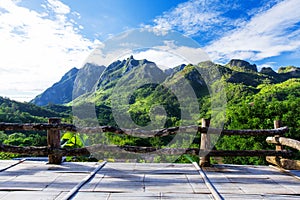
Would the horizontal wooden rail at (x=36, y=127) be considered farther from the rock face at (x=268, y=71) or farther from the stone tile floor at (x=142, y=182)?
the rock face at (x=268, y=71)

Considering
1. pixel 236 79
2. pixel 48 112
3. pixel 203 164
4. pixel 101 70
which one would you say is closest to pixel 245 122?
pixel 101 70

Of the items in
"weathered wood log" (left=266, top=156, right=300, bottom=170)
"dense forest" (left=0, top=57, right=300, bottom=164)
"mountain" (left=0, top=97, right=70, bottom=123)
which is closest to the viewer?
"weathered wood log" (left=266, top=156, right=300, bottom=170)

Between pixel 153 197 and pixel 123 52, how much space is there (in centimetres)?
356

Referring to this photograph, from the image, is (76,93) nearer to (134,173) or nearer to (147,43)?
(147,43)

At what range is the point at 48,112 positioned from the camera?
5231 cm

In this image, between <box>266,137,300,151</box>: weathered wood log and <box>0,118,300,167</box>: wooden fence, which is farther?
<box>0,118,300,167</box>: wooden fence

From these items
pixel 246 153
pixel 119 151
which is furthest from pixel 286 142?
pixel 119 151

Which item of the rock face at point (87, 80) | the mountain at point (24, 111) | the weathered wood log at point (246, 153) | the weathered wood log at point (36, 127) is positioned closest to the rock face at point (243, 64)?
the mountain at point (24, 111)

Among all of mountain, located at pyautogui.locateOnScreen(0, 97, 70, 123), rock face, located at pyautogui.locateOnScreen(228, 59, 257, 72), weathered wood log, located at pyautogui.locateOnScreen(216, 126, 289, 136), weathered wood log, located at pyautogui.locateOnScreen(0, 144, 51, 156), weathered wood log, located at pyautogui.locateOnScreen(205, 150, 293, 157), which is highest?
rock face, located at pyautogui.locateOnScreen(228, 59, 257, 72)

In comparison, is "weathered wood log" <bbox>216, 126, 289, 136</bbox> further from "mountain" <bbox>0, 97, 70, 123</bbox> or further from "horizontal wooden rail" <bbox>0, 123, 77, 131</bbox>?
"mountain" <bbox>0, 97, 70, 123</bbox>

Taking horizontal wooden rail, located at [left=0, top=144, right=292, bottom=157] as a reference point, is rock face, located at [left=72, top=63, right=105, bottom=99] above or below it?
above

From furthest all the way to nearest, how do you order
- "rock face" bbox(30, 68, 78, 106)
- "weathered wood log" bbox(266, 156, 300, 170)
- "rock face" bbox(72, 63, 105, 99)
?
1. "rock face" bbox(30, 68, 78, 106)
2. "rock face" bbox(72, 63, 105, 99)
3. "weathered wood log" bbox(266, 156, 300, 170)

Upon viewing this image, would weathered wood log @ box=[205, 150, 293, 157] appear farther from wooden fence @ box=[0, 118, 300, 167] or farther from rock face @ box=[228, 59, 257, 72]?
rock face @ box=[228, 59, 257, 72]

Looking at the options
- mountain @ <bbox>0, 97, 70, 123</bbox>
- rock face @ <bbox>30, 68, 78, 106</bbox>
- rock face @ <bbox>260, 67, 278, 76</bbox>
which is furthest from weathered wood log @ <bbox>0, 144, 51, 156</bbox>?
rock face @ <bbox>30, 68, 78, 106</bbox>
